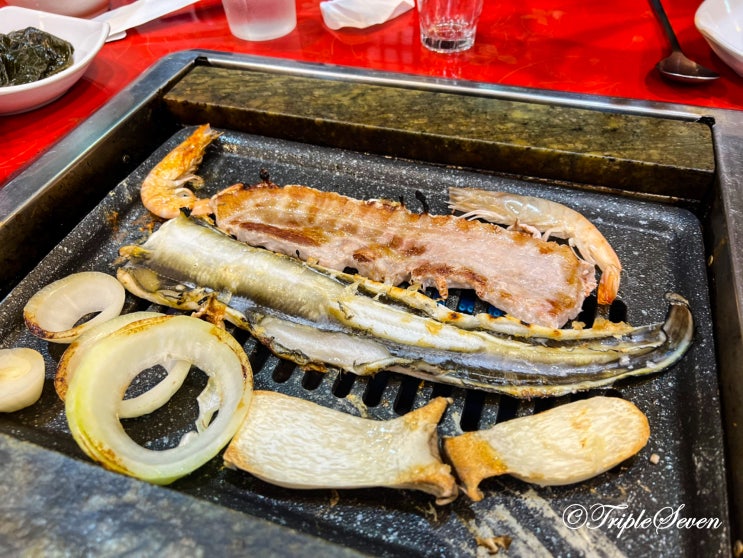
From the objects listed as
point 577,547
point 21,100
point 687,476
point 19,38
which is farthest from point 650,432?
point 19,38

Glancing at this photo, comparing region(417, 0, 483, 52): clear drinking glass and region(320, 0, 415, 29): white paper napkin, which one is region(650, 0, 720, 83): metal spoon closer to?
region(417, 0, 483, 52): clear drinking glass

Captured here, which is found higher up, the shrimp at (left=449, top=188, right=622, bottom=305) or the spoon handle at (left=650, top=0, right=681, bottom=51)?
the spoon handle at (left=650, top=0, right=681, bottom=51)

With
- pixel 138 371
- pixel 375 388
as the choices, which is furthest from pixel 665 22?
pixel 138 371

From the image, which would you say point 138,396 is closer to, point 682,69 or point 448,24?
point 448,24

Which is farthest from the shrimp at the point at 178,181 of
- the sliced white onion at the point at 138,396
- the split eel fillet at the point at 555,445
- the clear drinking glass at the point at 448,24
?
the clear drinking glass at the point at 448,24

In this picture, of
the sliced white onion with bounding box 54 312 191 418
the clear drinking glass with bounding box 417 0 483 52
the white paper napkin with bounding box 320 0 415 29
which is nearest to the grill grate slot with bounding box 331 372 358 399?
the sliced white onion with bounding box 54 312 191 418

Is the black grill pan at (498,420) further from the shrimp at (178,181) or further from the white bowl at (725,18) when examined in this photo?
the white bowl at (725,18)

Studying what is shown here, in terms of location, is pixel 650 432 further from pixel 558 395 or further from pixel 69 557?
pixel 69 557
